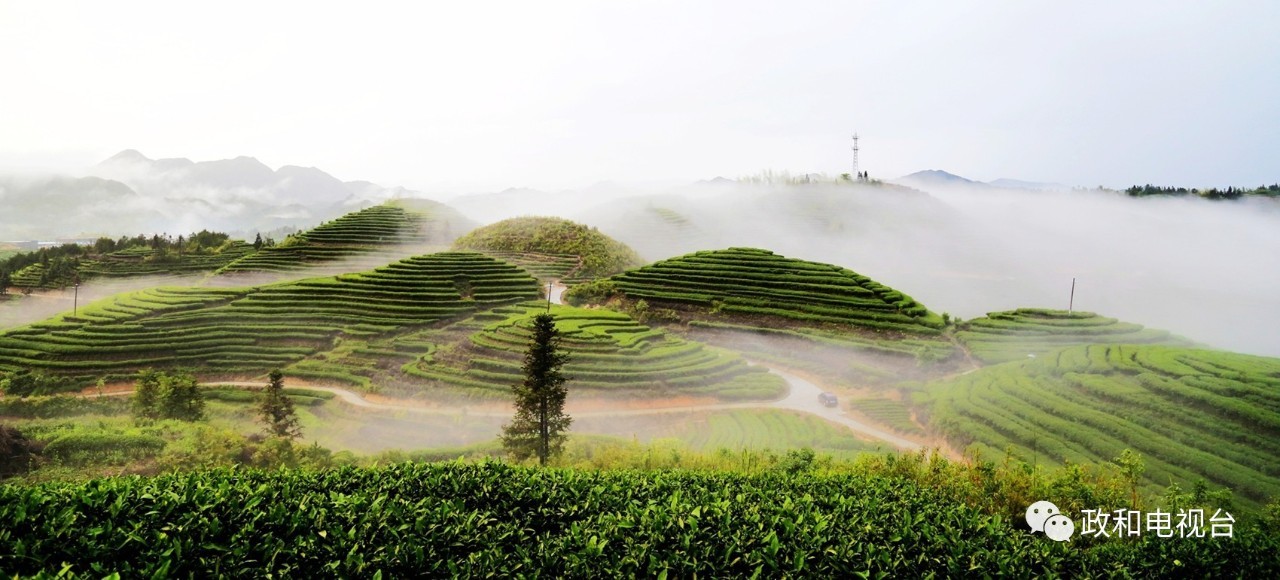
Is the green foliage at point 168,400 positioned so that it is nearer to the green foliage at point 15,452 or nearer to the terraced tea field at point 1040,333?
the green foliage at point 15,452

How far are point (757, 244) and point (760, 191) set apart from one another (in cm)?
392

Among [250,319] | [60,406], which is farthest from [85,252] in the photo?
[60,406]

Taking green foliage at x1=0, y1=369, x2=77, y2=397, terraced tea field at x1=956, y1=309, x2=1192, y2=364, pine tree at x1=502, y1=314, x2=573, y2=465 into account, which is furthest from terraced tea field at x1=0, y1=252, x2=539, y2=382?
terraced tea field at x1=956, y1=309, x2=1192, y2=364

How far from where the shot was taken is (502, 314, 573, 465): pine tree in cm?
1287

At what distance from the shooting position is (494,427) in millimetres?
14633

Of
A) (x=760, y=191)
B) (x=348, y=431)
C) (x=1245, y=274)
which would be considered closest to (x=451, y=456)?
(x=348, y=431)

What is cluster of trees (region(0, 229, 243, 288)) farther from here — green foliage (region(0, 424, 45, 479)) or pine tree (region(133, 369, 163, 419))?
green foliage (region(0, 424, 45, 479))

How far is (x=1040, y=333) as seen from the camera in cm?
1747

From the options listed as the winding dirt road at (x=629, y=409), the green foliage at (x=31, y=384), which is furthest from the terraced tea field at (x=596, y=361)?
the green foliage at (x=31, y=384)

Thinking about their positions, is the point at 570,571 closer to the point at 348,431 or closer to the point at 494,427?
the point at 494,427

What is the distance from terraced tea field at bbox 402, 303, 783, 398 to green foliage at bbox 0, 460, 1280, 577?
8831 mm

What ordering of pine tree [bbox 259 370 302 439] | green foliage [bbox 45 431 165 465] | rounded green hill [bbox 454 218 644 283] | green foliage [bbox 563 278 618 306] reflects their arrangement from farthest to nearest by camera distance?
rounded green hill [bbox 454 218 644 283] → green foliage [bbox 563 278 618 306] → pine tree [bbox 259 370 302 439] → green foliage [bbox 45 431 165 465]

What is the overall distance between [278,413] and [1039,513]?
54.0 feet

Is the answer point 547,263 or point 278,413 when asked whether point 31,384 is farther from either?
point 547,263
